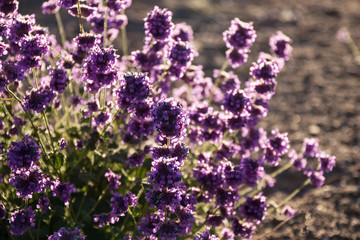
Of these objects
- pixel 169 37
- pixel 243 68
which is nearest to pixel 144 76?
pixel 169 37

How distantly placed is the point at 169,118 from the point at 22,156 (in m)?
0.96

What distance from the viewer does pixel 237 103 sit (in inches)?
133

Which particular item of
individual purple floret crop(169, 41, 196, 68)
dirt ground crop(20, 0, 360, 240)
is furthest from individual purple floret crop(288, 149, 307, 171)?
individual purple floret crop(169, 41, 196, 68)

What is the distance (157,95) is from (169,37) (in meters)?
0.75

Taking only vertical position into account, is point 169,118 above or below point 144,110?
below

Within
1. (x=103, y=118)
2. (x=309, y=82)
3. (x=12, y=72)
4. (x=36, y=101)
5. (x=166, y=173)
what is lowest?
(x=309, y=82)

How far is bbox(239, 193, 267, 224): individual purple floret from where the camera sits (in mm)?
3398

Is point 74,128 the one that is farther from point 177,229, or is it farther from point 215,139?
point 177,229

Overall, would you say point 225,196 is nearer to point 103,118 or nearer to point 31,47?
point 103,118

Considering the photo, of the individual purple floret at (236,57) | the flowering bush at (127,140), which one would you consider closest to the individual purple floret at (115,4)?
the flowering bush at (127,140)

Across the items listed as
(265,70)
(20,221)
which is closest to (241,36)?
(265,70)

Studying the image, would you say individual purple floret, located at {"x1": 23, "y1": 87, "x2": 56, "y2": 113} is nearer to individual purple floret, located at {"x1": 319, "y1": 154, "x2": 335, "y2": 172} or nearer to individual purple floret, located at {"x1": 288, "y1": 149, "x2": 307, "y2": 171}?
individual purple floret, located at {"x1": 288, "y1": 149, "x2": 307, "y2": 171}

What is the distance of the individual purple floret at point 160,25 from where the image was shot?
3.48 meters

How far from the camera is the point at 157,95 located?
163 inches
